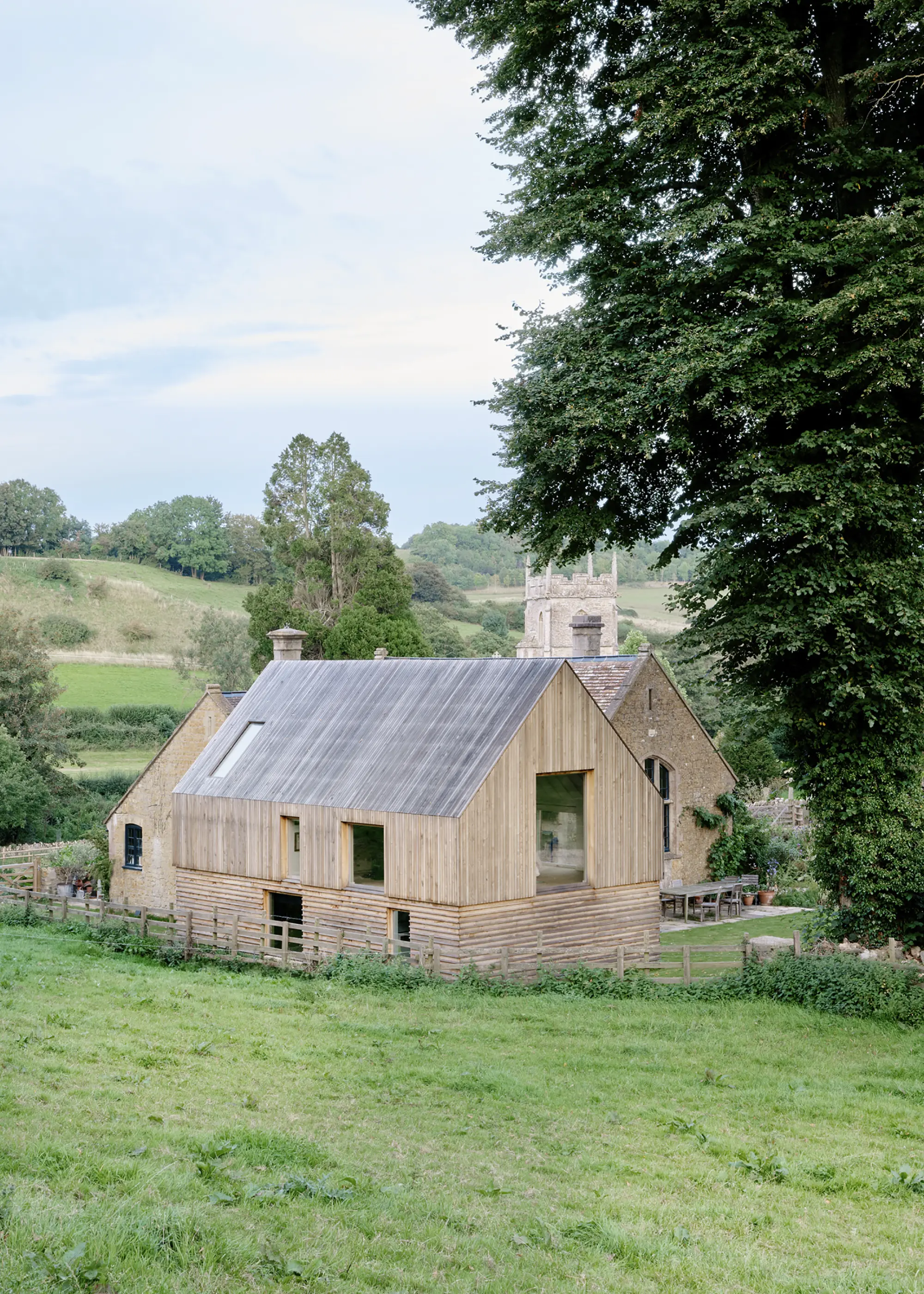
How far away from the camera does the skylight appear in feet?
82.3

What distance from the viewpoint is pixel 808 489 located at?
15.7 metres

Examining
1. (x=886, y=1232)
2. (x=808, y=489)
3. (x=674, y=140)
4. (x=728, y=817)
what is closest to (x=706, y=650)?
(x=808, y=489)

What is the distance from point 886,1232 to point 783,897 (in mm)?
23501

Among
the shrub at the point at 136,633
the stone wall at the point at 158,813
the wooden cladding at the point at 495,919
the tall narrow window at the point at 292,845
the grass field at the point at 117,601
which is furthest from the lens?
the shrub at the point at 136,633

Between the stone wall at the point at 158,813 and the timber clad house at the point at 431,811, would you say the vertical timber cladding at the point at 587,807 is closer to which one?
the timber clad house at the point at 431,811

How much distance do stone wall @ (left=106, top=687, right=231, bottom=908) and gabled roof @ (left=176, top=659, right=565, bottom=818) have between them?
455 cm

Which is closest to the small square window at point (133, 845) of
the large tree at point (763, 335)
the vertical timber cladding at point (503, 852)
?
the vertical timber cladding at point (503, 852)

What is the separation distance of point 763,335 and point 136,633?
70.7 meters

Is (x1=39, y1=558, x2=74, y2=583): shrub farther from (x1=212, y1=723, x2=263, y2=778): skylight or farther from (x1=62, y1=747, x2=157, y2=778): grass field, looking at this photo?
(x1=212, y1=723, x2=263, y2=778): skylight

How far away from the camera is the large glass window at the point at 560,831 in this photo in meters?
20.4

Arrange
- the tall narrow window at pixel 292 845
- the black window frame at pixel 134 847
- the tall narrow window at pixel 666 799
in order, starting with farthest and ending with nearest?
the black window frame at pixel 134 847, the tall narrow window at pixel 666 799, the tall narrow window at pixel 292 845

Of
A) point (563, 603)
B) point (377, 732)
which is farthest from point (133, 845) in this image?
point (563, 603)

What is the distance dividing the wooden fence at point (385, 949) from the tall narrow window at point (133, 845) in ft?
22.5

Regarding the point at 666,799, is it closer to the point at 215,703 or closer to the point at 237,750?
the point at 237,750
